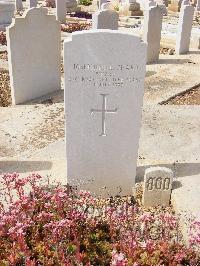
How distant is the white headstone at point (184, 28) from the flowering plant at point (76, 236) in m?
10.2

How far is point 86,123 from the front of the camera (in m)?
5.51

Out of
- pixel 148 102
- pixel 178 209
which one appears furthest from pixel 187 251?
pixel 148 102

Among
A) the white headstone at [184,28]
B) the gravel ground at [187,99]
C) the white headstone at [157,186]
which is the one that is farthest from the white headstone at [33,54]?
the white headstone at [184,28]

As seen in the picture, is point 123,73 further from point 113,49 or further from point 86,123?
point 86,123

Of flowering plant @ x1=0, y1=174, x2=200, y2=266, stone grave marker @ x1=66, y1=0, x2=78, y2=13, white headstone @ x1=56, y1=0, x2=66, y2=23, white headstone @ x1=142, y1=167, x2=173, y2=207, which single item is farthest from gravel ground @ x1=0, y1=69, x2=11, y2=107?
stone grave marker @ x1=66, y1=0, x2=78, y2=13

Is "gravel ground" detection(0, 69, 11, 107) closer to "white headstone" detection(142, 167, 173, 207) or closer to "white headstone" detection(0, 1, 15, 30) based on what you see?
"white headstone" detection(142, 167, 173, 207)

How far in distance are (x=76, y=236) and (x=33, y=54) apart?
5.83 metres

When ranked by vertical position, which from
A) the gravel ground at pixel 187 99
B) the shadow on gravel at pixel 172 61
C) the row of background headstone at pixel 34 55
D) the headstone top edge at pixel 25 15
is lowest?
the gravel ground at pixel 187 99

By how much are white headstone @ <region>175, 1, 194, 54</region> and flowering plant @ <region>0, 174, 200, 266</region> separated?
1023cm

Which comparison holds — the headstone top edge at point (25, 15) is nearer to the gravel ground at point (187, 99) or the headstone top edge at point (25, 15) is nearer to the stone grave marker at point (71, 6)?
the gravel ground at point (187, 99)

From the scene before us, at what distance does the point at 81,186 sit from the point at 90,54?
197 cm

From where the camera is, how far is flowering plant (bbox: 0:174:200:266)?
420 cm

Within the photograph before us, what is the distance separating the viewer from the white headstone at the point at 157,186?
18.0ft

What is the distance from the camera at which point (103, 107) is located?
17.7 ft
